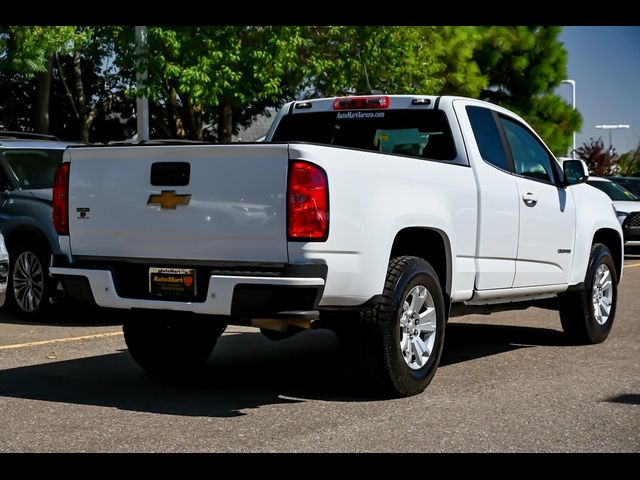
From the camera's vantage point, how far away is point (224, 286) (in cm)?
659

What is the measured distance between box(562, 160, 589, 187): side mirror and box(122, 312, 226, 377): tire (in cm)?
324

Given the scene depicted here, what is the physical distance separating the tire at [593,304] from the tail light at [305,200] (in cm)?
396

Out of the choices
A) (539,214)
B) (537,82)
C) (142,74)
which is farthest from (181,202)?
(537,82)

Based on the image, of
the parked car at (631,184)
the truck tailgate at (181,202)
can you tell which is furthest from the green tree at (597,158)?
the truck tailgate at (181,202)

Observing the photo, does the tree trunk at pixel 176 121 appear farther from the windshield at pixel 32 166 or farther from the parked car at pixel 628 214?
the windshield at pixel 32 166

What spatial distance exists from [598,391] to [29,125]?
25.7m

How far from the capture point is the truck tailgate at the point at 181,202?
257 inches

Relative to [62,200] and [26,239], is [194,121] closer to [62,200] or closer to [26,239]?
[26,239]

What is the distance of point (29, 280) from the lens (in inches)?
451

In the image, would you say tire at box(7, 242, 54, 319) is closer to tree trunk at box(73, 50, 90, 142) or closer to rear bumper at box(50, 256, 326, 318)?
rear bumper at box(50, 256, 326, 318)

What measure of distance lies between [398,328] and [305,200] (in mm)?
1124

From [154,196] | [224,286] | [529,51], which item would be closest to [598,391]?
[224,286]

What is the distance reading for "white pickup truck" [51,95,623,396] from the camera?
651cm

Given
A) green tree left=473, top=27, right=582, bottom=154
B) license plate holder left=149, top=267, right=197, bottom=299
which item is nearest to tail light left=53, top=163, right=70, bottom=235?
license plate holder left=149, top=267, right=197, bottom=299
